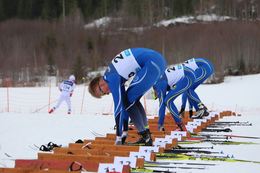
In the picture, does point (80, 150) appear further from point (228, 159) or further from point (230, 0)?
point (230, 0)

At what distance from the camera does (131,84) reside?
23.3 feet

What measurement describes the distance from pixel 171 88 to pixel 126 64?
10.4 feet

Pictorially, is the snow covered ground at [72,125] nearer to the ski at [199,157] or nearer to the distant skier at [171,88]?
the ski at [199,157]

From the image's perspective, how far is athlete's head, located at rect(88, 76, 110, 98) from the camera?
695 cm

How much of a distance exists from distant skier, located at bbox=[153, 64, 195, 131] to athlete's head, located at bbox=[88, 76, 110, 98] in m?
2.45

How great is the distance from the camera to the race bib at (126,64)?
7.04 meters

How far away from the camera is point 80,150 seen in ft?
21.8

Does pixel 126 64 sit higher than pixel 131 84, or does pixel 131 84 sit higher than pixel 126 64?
pixel 126 64

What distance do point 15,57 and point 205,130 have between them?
4215cm

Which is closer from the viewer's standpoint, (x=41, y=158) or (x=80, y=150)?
(x=41, y=158)

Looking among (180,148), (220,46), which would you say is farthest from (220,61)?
(180,148)

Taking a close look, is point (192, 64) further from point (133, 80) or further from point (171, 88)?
point (133, 80)

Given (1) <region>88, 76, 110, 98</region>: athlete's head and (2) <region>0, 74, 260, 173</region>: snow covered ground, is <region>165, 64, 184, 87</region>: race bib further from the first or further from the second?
(1) <region>88, 76, 110, 98</region>: athlete's head

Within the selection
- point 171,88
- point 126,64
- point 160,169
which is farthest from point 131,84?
point 171,88
